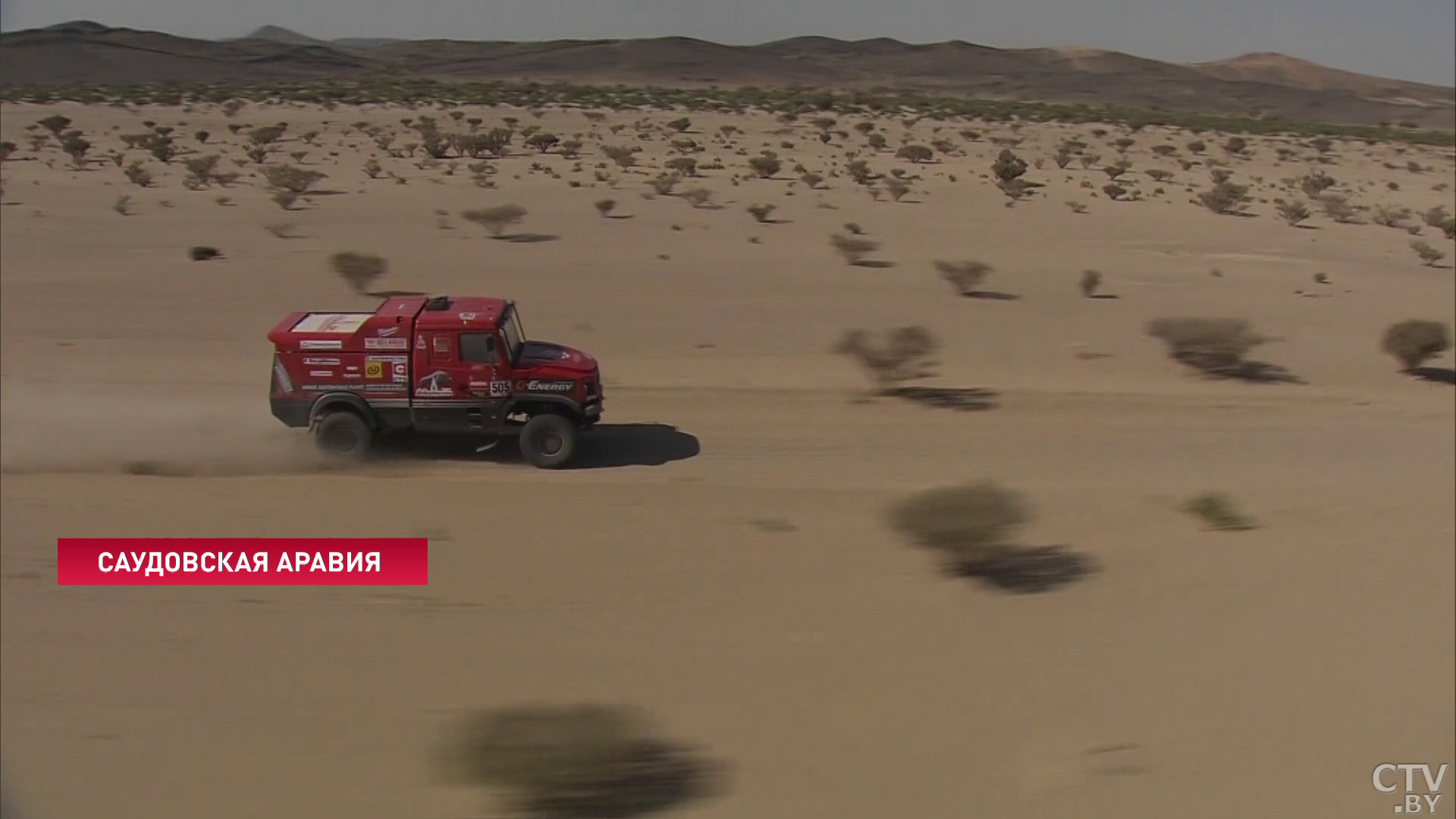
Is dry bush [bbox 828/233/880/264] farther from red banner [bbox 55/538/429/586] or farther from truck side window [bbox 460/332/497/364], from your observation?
red banner [bbox 55/538/429/586]

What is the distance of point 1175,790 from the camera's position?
6566mm

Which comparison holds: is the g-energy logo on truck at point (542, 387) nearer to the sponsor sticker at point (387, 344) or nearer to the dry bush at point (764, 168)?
the sponsor sticker at point (387, 344)

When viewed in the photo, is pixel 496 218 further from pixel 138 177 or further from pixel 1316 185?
pixel 1316 185

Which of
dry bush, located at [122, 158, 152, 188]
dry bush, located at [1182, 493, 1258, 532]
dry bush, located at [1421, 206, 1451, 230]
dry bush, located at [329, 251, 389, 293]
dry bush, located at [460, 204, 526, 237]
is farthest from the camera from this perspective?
dry bush, located at [1421, 206, 1451, 230]

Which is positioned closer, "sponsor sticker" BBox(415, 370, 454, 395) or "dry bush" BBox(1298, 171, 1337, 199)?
"sponsor sticker" BBox(415, 370, 454, 395)

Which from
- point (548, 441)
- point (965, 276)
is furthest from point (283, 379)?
point (965, 276)

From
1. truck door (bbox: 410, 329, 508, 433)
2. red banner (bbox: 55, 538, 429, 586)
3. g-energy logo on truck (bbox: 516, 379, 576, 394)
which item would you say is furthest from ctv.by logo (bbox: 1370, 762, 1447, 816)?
truck door (bbox: 410, 329, 508, 433)

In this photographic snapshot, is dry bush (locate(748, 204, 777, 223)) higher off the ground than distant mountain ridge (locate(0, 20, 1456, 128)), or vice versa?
distant mountain ridge (locate(0, 20, 1456, 128))

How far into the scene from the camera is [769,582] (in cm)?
924

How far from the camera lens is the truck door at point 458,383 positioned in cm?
1179

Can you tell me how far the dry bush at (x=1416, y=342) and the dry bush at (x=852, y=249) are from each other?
36.2 feet

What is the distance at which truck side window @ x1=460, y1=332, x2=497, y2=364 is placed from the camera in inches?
464

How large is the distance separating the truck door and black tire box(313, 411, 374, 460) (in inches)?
21.1

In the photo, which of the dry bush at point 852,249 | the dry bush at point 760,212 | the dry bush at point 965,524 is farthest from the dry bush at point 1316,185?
the dry bush at point 965,524
